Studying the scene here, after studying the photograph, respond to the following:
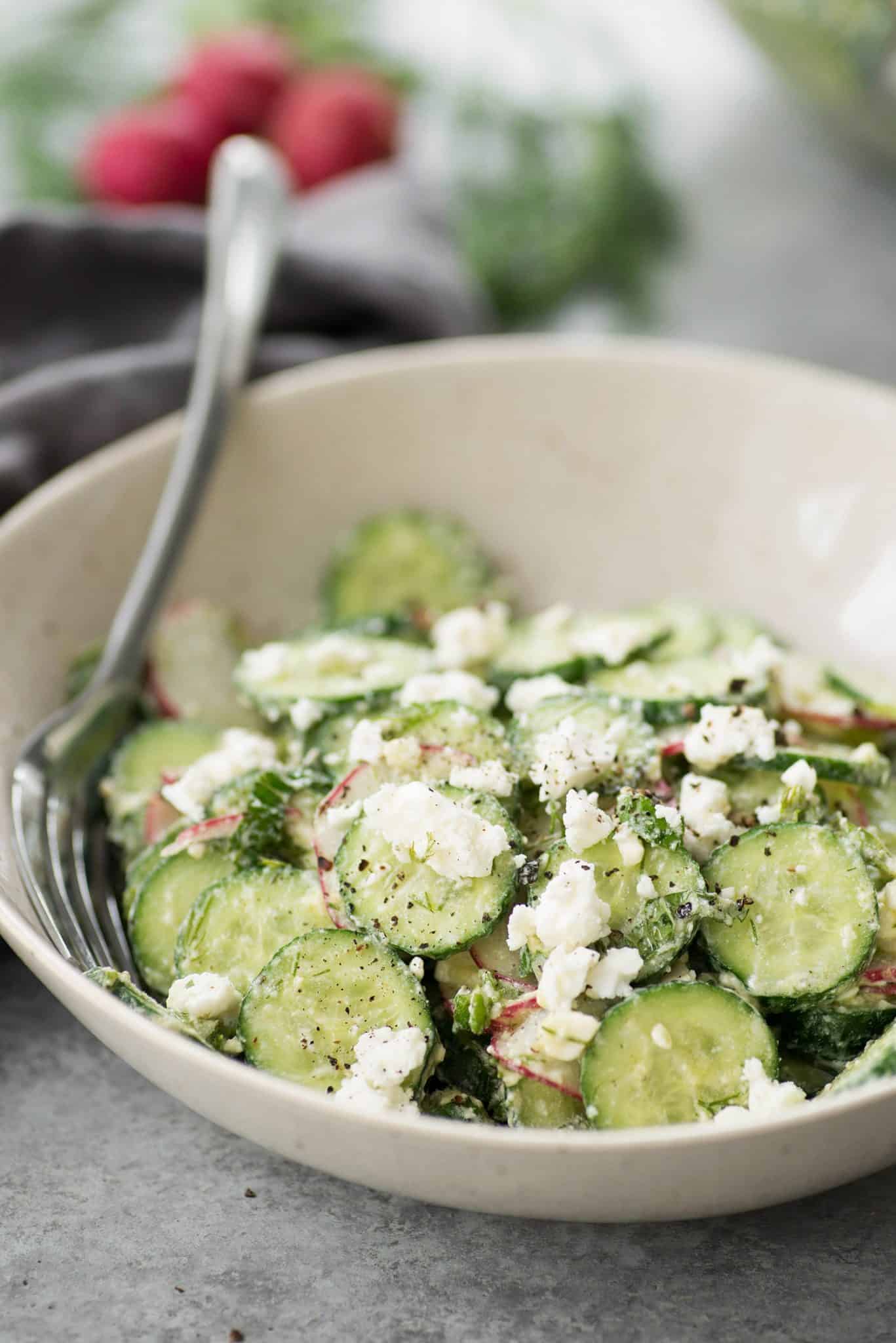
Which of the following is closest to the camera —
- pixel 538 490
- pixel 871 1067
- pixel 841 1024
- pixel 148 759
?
pixel 871 1067

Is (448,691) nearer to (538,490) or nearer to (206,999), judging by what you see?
(206,999)

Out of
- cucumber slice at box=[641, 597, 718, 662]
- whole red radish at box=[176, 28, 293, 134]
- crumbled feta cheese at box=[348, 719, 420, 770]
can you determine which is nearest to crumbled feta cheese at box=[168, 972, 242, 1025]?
crumbled feta cheese at box=[348, 719, 420, 770]

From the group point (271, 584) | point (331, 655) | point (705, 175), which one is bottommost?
point (271, 584)

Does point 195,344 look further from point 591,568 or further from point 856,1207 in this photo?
point 856,1207

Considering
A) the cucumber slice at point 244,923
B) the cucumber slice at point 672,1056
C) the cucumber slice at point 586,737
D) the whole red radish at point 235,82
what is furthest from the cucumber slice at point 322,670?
the whole red radish at point 235,82

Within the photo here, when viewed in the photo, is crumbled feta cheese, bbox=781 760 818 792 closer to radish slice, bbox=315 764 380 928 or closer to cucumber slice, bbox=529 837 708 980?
cucumber slice, bbox=529 837 708 980

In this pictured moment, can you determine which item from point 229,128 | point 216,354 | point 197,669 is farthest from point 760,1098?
point 229,128

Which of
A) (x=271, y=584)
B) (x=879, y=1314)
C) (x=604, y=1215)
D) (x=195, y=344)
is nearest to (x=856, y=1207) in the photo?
(x=879, y=1314)
